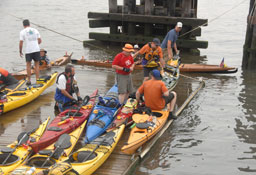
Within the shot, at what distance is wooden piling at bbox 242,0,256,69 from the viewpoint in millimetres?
13562

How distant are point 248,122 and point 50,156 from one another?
20.1ft

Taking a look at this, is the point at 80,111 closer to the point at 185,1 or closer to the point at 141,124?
the point at 141,124

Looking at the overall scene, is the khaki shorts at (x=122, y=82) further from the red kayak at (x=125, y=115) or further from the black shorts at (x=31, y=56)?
the black shorts at (x=31, y=56)

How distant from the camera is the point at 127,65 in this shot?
9.04 meters

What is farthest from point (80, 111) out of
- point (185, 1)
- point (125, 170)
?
point (185, 1)

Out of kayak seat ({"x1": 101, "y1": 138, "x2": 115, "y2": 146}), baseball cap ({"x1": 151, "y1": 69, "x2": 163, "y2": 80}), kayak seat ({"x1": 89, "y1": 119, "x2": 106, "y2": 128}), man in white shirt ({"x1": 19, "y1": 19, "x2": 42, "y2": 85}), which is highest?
man in white shirt ({"x1": 19, "y1": 19, "x2": 42, "y2": 85})

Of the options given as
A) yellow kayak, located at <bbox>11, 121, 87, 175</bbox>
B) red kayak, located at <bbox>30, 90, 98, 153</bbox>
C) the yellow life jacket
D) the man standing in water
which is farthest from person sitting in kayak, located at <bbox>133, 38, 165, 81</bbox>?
yellow kayak, located at <bbox>11, 121, 87, 175</bbox>

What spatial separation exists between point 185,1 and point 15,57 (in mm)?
9672

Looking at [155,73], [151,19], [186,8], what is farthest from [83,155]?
[186,8]

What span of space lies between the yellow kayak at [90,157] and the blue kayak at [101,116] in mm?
313

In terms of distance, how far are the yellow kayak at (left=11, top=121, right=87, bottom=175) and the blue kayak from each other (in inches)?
19.2

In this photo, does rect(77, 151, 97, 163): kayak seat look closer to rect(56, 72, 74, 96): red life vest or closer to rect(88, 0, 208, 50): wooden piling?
rect(56, 72, 74, 96): red life vest

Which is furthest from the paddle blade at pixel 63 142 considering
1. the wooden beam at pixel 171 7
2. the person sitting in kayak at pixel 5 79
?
the wooden beam at pixel 171 7

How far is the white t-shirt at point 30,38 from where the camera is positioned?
10.4 m
